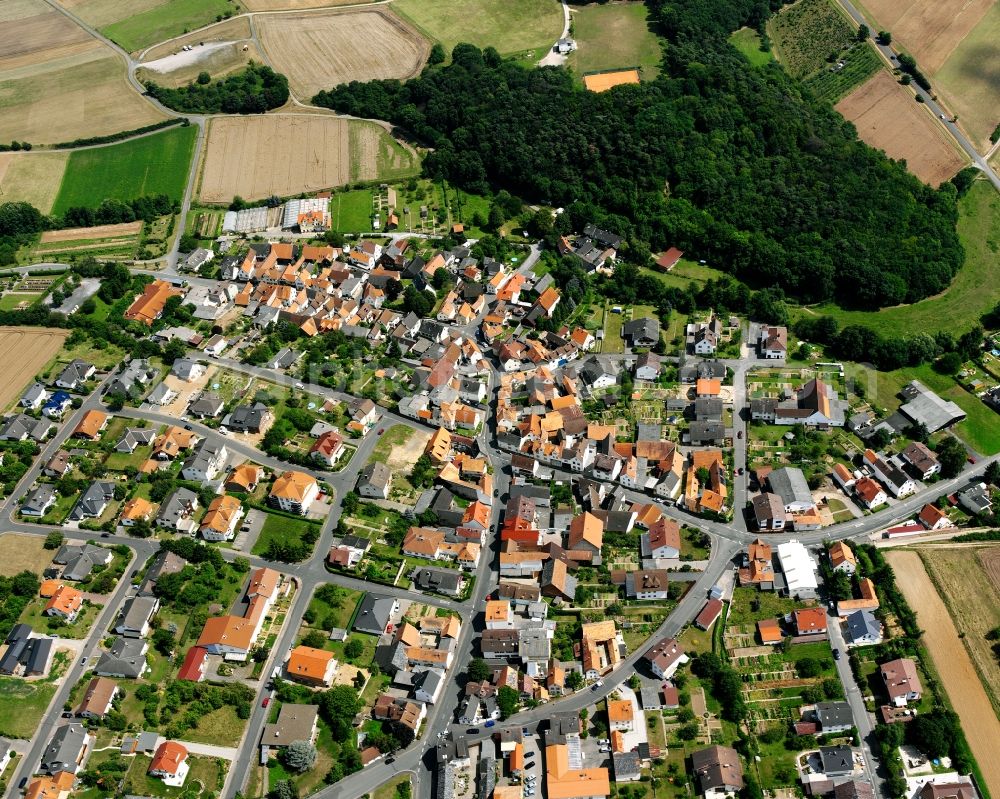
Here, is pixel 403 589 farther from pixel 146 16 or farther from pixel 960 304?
pixel 146 16

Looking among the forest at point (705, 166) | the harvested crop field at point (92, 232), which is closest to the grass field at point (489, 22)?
the forest at point (705, 166)

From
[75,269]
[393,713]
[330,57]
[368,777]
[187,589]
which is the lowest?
[368,777]

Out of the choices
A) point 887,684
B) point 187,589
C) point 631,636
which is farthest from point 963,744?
point 187,589

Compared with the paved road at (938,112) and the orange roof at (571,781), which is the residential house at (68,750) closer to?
the orange roof at (571,781)

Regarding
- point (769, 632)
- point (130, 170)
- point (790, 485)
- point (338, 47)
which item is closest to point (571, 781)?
point (769, 632)

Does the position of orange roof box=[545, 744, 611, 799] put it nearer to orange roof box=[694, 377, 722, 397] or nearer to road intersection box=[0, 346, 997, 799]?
road intersection box=[0, 346, 997, 799]

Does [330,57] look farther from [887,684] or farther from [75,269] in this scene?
[887,684]
